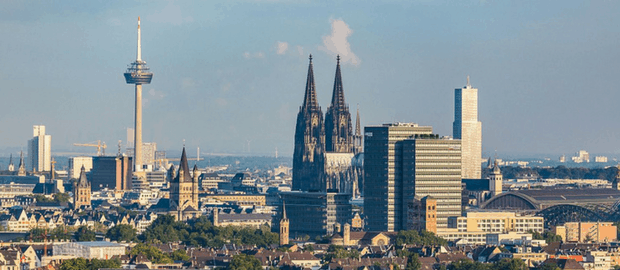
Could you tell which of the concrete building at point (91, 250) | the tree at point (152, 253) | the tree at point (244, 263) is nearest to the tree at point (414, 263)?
the tree at point (244, 263)

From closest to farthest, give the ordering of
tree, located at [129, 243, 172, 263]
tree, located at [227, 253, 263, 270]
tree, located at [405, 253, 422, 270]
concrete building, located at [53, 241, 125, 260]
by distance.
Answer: tree, located at [227, 253, 263, 270]
tree, located at [405, 253, 422, 270]
tree, located at [129, 243, 172, 263]
concrete building, located at [53, 241, 125, 260]

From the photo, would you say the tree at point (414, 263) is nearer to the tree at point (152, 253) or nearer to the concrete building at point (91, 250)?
the tree at point (152, 253)

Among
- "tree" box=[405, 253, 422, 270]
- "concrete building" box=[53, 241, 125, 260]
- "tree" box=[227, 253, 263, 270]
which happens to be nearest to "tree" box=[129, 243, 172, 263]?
"concrete building" box=[53, 241, 125, 260]

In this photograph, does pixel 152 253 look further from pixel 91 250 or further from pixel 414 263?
Answer: pixel 414 263

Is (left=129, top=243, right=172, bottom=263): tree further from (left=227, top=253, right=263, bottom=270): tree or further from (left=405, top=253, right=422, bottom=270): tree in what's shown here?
(left=405, top=253, right=422, bottom=270): tree

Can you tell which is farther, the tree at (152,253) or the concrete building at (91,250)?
the concrete building at (91,250)

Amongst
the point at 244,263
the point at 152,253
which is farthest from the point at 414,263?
the point at 152,253

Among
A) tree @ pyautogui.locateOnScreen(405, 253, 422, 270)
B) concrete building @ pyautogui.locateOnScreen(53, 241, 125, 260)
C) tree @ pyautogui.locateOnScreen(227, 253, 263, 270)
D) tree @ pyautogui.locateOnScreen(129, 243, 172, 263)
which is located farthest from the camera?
concrete building @ pyautogui.locateOnScreen(53, 241, 125, 260)
